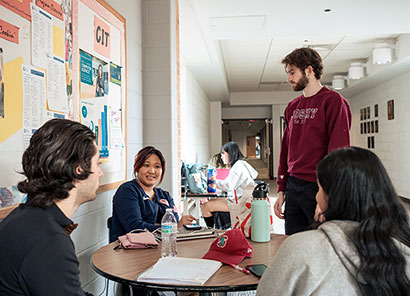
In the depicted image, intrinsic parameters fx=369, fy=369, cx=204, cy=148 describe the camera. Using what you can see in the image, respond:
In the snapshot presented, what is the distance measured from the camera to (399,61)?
649 cm

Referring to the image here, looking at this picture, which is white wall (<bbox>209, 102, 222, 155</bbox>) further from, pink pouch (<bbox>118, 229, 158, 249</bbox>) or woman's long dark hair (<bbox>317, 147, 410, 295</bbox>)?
woman's long dark hair (<bbox>317, 147, 410, 295</bbox>)

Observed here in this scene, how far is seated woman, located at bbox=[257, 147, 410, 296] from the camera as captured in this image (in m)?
0.89

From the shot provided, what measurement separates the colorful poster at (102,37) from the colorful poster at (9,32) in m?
0.78

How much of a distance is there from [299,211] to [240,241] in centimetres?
84

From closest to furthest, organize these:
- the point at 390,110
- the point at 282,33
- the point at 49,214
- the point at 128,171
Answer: the point at 49,214
the point at 128,171
the point at 282,33
the point at 390,110

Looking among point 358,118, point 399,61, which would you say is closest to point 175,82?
point 399,61

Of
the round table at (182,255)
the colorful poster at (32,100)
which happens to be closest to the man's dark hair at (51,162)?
the round table at (182,255)

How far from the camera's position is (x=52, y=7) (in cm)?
182

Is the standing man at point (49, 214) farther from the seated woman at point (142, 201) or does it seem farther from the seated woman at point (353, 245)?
the seated woman at point (142, 201)

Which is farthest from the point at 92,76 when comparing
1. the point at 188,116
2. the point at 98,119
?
the point at 188,116

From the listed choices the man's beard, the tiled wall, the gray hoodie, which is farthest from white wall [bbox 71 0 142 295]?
the tiled wall

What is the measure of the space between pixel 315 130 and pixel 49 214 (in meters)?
1.65

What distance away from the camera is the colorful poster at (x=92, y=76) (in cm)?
215

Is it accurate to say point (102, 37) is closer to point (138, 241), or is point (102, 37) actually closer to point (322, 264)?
point (138, 241)
